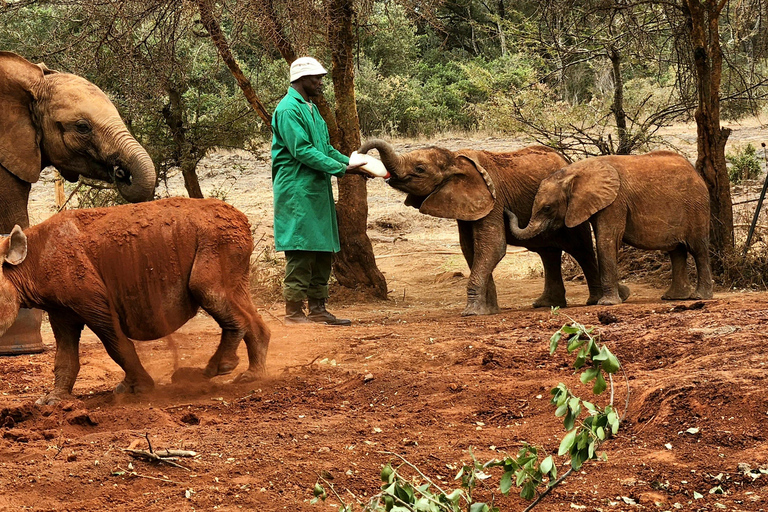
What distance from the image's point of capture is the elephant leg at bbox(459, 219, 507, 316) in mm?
10164

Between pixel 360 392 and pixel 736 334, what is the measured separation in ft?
8.64

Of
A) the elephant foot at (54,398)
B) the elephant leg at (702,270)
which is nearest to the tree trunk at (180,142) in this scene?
the elephant leg at (702,270)

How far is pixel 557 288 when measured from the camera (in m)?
10.7

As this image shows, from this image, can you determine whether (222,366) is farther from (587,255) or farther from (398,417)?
(587,255)

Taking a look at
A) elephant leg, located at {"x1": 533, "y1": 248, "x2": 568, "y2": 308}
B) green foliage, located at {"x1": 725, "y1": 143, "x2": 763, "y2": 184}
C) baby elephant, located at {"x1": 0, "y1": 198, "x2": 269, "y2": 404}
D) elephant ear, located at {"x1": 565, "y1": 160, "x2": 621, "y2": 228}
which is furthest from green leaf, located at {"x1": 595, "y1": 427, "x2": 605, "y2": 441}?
green foliage, located at {"x1": 725, "y1": 143, "x2": 763, "y2": 184}

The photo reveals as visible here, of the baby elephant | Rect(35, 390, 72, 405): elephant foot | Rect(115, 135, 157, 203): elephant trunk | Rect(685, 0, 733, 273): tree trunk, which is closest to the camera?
the baby elephant

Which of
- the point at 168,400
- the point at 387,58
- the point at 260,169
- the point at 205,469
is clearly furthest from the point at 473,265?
the point at 387,58

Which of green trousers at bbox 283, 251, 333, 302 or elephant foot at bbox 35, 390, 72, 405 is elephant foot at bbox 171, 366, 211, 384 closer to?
elephant foot at bbox 35, 390, 72, 405

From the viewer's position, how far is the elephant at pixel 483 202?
33.6ft

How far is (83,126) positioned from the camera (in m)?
8.49

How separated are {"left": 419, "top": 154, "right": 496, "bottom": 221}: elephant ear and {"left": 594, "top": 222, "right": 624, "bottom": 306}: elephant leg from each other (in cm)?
117

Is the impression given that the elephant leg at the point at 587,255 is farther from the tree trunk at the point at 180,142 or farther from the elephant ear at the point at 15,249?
the elephant ear at the point at 15,249

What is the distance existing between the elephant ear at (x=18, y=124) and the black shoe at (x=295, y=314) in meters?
2.66

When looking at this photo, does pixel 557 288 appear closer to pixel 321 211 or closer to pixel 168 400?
pixel 321 211
